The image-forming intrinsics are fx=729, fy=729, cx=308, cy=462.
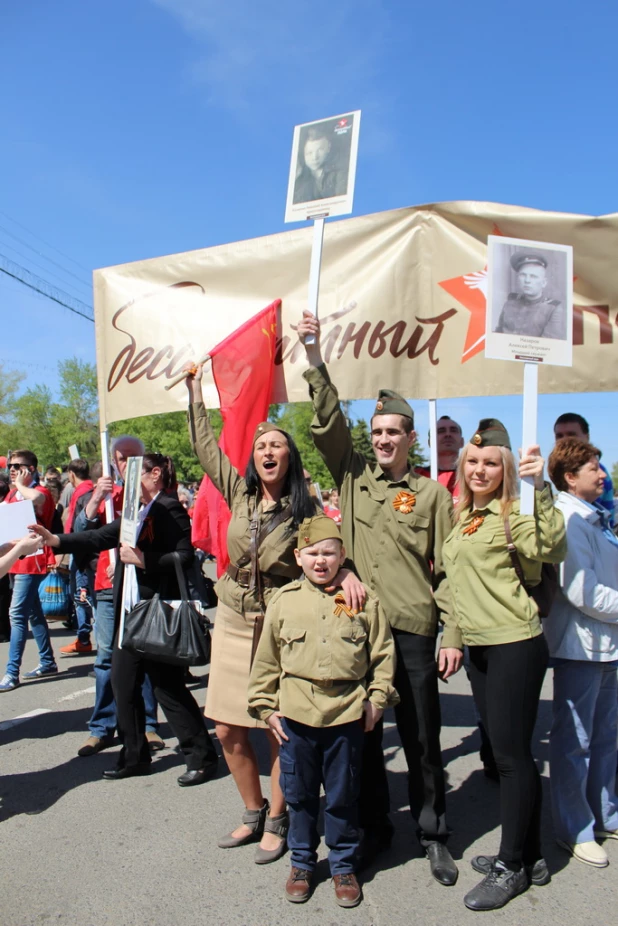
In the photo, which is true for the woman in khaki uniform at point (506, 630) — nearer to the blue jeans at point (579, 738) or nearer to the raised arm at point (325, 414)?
the blue jeans at point (579, 738)

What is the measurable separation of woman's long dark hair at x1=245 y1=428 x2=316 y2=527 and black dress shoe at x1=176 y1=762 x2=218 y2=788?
5.88 ft

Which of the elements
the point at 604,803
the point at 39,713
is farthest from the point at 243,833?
the point at 39,713

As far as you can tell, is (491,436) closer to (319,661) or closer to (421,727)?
(319,661)

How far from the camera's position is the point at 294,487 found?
346 cm

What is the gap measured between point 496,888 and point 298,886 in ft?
2.58

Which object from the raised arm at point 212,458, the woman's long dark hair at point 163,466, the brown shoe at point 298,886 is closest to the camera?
the brown shoe at point 298,886

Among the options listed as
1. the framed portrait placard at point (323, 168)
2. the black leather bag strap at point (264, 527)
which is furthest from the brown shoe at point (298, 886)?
the framed portrait placard at point (323, 168)

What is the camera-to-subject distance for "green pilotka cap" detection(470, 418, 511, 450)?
10.1 ft

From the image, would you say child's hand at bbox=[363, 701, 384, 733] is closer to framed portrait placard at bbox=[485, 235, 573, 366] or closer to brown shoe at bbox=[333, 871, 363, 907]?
brown shoe at bbox=[333, 871, 363, 907]

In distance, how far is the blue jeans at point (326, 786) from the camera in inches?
116

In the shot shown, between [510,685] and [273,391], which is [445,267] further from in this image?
[510,685]

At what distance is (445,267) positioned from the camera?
14.5ft

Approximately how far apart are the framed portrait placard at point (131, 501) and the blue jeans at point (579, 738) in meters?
2.30

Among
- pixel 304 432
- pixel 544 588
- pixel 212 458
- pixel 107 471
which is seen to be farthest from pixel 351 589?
pixel 304 432
